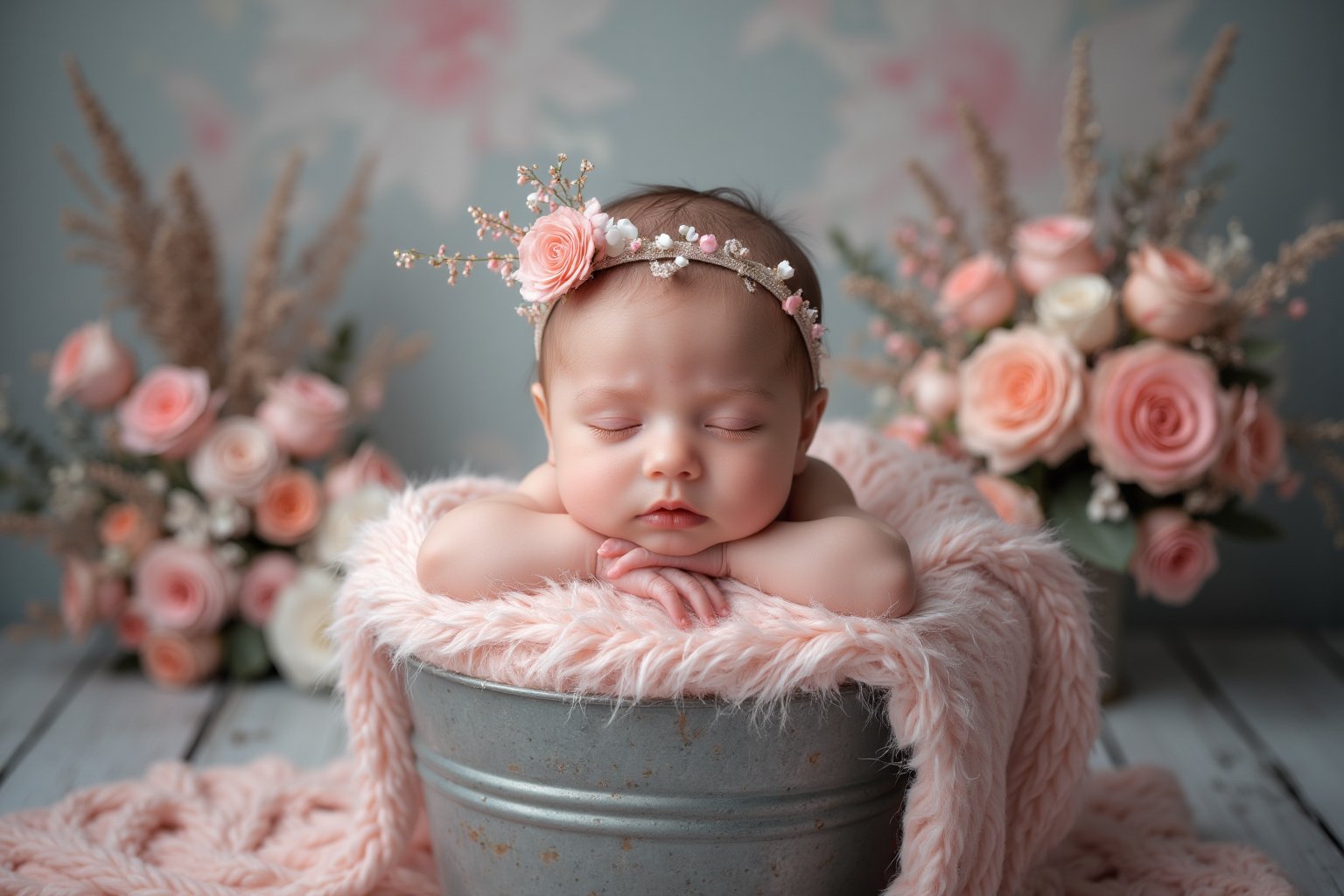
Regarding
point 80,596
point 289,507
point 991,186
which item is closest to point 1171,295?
point 991,186

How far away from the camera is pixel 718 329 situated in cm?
111

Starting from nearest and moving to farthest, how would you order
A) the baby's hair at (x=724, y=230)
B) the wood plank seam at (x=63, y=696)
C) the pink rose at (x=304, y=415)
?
1. the baby's hair at (x=724, y=230)
2. the wood plank seam at (x=63, y=696)
3. the pink rose at (x=304, y=415)

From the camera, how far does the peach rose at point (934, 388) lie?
80.2 inches

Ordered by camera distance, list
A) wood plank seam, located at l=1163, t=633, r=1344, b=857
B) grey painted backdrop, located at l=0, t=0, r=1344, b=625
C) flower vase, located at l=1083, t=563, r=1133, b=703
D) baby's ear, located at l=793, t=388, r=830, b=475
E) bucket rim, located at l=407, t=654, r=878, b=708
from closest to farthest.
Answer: bucket rim, located at l=407, t=654, r=878, b=708 < baby's ear, located at l=793, t=388, r=830, b=475 < wood plank seam, located at l=1163, t=633, r=1344, b=857 < flower vase, located at l=1083, t=563, r=1133, b=703 < grey painted backdrop, located at l=0, t=0, r=1344, b=625

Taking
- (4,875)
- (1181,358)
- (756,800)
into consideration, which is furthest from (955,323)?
(4,875)

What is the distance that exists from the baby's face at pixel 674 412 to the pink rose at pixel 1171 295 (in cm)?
101

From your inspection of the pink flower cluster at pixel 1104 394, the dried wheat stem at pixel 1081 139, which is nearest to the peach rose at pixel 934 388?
the pink flower cluster at pixel 1104 394

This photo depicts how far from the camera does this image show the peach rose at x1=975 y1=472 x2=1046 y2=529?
1.92 m

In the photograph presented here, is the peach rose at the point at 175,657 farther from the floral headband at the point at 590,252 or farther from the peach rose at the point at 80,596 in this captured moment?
the floral headband at the point at 590,252

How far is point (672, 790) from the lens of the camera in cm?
105

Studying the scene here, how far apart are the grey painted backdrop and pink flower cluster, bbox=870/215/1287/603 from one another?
0.40 m

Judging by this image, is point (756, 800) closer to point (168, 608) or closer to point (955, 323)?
point (955, 323)

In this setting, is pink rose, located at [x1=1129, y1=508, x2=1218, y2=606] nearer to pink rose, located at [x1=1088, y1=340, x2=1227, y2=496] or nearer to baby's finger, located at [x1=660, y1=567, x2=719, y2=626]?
pink rose, located at [x1=1088, y1=340, x2=1227, y2=496]

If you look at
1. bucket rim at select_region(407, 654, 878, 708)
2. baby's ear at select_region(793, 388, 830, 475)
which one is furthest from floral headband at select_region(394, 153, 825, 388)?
bucket rim at select_region(407, 654, 878, 708)
